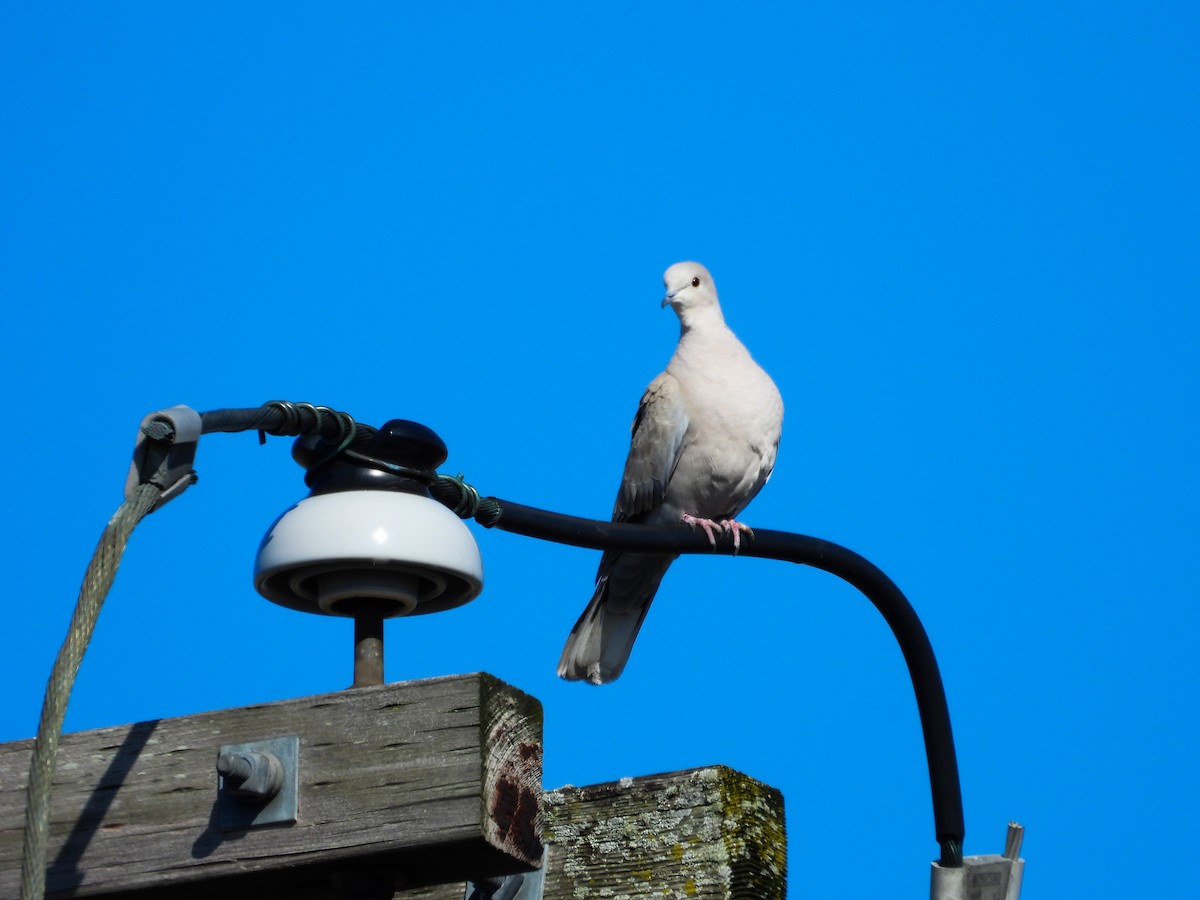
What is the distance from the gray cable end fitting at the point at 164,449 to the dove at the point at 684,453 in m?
4.45

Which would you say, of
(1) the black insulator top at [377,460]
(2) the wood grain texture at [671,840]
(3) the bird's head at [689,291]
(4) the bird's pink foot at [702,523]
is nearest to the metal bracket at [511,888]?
(2) the wood grain texture at [671,840]

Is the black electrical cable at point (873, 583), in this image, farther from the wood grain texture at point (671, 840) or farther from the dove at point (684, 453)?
the dove at point (684, 453)

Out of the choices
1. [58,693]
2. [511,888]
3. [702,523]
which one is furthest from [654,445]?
[58,693]

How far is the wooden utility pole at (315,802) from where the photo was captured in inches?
70.6

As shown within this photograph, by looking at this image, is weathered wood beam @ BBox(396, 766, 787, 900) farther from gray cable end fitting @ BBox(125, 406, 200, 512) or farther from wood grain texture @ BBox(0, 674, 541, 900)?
gray cable end fitting @ BBox(125, 406, 200, 512)

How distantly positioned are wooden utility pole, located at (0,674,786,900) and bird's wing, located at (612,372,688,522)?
4353 millimetres

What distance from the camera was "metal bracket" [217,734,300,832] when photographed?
72.2 inches

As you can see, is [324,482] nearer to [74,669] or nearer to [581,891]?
[74,669]

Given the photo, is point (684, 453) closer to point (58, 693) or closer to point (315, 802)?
point (315, 802)

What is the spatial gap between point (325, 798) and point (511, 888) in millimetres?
445

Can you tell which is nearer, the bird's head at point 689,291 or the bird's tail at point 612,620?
the bird's tail at point 612,620

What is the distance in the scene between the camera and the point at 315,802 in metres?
1.84

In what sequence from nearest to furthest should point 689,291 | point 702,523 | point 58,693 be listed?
point 58,693 < point 702,523 < point 689,291

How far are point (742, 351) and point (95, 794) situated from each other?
4.82 meters
